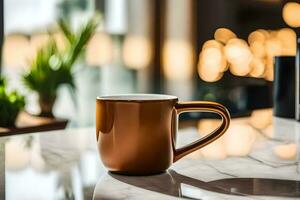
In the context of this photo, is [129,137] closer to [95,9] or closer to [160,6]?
[95,9]

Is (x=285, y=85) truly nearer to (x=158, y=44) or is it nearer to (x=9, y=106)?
(x=9, y=106)

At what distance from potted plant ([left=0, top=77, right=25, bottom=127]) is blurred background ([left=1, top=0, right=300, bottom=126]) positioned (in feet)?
4.79

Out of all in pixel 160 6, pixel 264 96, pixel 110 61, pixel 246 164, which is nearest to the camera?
pixel 246 164

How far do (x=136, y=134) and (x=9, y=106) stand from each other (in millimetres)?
1501

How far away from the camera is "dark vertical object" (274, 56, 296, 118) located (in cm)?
116

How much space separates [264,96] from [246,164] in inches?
117

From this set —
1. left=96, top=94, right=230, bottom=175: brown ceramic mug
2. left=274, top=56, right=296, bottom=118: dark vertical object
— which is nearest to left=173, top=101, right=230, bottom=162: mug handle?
left=96, top=94, right=230, bottom=175: brown ceramic mug

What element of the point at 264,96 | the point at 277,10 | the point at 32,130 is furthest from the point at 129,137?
the point at 277,10

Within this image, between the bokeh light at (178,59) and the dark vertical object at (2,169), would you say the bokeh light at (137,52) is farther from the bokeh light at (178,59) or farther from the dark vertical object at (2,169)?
Result: the dark vertical object at (2,169)

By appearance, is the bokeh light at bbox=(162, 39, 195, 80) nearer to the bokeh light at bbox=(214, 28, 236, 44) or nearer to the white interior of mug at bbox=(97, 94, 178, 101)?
the bokeh light at bbox=(214, 28, 236, 44)

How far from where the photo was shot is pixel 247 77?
4070 mm

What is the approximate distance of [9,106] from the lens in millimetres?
1980

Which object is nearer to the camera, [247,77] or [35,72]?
[35,72]

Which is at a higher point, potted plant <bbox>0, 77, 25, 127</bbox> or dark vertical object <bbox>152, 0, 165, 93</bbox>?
dark vertical object <bbox>152, 0, 165, 93</bbox>
